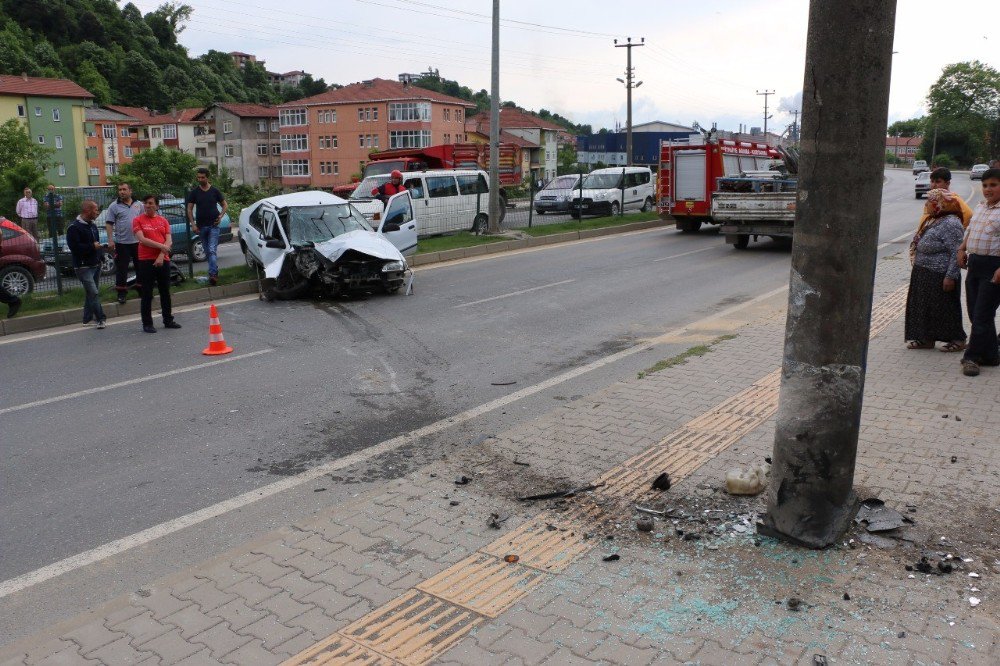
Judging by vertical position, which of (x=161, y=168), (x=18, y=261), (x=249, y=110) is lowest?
(x=18, y=261)

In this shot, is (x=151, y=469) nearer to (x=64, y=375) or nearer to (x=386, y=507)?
(x=386, y=507)

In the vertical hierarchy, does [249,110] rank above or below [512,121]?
above

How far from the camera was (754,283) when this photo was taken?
14.4 meters

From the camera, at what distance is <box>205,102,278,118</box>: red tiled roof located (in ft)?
349

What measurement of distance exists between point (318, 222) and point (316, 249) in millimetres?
1174

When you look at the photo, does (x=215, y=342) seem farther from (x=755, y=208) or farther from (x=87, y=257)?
(x=755, y=208)

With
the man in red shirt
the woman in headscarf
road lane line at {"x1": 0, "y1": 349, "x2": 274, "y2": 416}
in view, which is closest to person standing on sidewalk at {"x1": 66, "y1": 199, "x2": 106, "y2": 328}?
the man in red shirt

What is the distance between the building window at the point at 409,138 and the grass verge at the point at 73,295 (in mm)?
80841

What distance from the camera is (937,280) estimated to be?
815 centimetres

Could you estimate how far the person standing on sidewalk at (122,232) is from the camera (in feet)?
39.4

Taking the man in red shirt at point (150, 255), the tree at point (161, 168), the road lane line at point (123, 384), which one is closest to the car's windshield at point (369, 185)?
the man in red shirt at point (150, 255)

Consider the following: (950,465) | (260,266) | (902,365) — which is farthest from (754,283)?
(950,465)

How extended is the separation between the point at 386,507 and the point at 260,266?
9974 millimetres

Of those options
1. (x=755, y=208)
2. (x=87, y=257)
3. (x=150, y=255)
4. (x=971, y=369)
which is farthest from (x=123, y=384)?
(x=755, y=208)
